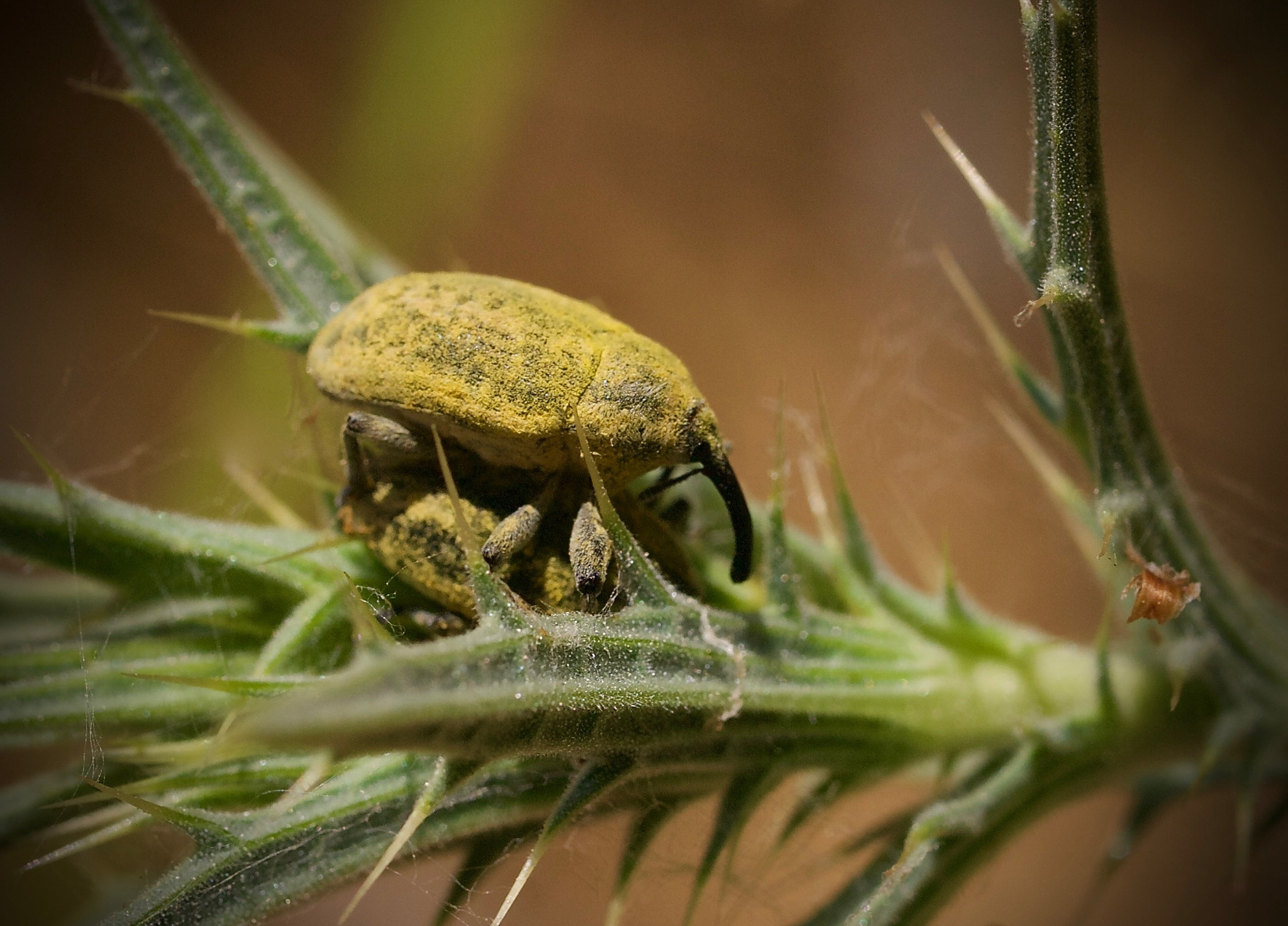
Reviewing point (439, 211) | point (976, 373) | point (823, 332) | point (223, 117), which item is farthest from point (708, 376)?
point (223, 117)

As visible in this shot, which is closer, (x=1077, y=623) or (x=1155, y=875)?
(x=1155, y=875)

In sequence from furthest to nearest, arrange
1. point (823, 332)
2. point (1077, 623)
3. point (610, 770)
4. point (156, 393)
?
point (823, 332)
point (1077, 623)
point (156, 393)
point (610, 770)

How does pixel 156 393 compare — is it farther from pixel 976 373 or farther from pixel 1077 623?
pixel 1077 623

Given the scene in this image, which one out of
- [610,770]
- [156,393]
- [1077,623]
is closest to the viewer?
[610,770]

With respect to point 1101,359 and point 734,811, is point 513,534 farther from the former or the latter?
point 1101,359

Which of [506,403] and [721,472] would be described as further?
[721,472]

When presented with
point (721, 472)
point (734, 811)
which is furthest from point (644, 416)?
point (734, 811)

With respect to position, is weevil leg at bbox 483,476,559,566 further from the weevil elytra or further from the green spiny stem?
the green spiny stem
